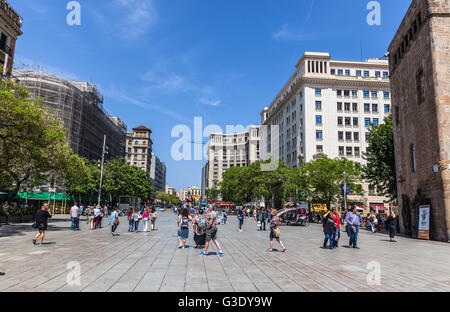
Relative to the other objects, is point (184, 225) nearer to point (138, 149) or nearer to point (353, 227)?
point (353, 227)

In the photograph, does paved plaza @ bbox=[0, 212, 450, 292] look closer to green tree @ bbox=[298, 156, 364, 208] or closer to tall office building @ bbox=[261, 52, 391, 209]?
green tree @ bbox=[298, 156, 364, 208]

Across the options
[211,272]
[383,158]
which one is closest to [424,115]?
[383,158]

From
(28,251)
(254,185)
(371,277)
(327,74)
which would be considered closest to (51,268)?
(28,251)

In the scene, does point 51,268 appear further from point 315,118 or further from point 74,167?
point 315,118

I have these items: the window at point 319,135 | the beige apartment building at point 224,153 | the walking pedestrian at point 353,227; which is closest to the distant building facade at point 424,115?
the walking pedestrian at point 353,227

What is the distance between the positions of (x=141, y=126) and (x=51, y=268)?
128988 mm

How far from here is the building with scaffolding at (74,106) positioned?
43.3m

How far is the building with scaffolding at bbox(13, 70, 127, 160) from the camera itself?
43.3m

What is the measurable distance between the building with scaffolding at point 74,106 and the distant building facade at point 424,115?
3507 centimetres

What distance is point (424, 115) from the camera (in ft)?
70.6

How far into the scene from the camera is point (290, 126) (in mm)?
68625

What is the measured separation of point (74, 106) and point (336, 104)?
4689 cm

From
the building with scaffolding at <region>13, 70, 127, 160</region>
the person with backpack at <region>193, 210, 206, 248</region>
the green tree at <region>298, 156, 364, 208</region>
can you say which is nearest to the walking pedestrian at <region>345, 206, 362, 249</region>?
the person with backpack at <region>193, 210, 206, 248</region>

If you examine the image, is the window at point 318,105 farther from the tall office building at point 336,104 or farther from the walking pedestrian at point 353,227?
the walking pedestrian at point 353,227
